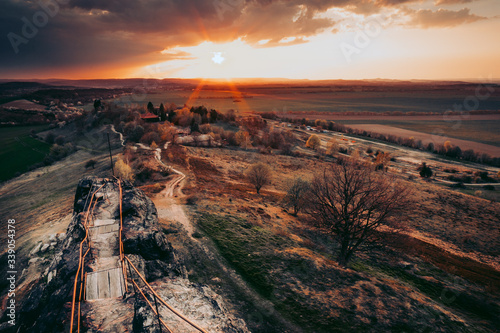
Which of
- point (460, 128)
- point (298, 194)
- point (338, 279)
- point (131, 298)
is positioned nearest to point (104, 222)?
point (131, 298)

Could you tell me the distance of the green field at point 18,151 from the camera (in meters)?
64.5

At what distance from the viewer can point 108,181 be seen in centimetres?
1772

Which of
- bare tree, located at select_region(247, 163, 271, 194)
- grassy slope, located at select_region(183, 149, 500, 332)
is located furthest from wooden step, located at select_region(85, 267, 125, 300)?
bare tree, located at select_region(247, 163, 271, 194)

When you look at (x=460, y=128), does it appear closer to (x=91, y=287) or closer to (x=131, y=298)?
(x=131, y=298)

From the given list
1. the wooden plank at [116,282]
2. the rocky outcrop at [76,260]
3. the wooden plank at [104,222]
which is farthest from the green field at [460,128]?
the wooden plank at [116,282]

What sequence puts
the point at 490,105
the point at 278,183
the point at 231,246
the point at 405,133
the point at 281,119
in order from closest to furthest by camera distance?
the point at 231,246
the point at 278,183
the point at 405,133
the point at 281,119
the point at 490,105

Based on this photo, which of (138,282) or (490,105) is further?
(490,105)

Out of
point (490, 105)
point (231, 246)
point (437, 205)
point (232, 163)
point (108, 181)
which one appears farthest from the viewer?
point (490, 105)

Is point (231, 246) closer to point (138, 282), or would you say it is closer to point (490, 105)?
point (138, 282)

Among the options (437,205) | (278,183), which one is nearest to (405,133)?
(437,205)

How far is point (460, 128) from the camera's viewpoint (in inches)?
4929

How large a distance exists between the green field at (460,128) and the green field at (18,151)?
160 metres

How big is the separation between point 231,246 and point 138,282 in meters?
11.2

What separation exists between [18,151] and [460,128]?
213707 millimetres
